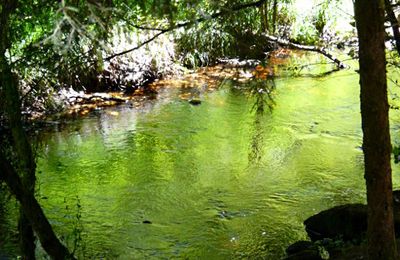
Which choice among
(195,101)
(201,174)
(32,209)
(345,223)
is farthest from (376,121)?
(195,101)

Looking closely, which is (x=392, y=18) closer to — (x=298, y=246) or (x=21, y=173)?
(x=298, y=246)

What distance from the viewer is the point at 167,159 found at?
23.6 feet

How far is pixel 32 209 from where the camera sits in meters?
3.33

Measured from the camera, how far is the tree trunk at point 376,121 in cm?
267

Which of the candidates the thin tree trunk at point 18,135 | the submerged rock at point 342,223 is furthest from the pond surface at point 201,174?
the thin tree trunk at point 18,135

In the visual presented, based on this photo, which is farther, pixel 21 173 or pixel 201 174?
pixel 201 174

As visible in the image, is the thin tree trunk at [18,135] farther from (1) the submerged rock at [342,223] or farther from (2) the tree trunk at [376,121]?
(1) the submerged rock at [342,223]

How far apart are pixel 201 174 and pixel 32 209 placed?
11.5 ft

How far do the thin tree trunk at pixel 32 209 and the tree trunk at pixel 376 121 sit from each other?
1.80 m

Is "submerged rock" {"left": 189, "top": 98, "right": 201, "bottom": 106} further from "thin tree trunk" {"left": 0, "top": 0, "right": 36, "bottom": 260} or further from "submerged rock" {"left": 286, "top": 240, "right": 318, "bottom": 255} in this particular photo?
"thin tree trunk" {"left": 0, "top": 0, "right": 36, "bottom": 260}

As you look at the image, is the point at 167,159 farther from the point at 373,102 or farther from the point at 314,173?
the point at 373,102

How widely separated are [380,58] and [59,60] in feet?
5.84

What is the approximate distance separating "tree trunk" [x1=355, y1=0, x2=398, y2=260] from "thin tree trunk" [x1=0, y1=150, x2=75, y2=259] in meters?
1.80

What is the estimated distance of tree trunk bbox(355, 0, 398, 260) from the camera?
2.67 m
